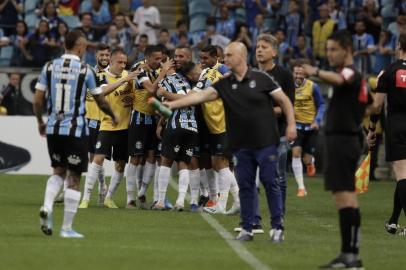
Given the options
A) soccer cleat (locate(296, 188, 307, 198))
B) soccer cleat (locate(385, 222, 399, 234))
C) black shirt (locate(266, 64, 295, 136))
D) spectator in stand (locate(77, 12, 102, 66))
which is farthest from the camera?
spectator in stand (locate(77, 12, 102, 66))

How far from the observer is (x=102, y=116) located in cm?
1816

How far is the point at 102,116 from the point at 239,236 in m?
5.36

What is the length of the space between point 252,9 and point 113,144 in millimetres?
14908

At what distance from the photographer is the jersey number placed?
42.7 ft

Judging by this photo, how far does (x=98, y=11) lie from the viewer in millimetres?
31734

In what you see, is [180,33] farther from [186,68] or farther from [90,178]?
[186,68]

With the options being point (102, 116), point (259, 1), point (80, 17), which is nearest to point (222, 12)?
point (259, 1)

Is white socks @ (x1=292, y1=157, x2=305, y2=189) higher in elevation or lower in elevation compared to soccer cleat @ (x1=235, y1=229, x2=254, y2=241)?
lower

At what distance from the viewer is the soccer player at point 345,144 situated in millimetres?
11016

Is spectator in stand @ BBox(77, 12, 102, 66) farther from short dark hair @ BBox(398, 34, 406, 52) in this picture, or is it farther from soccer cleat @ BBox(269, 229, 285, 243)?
soccer cleat @ BBox(269, 229, 285, 243)

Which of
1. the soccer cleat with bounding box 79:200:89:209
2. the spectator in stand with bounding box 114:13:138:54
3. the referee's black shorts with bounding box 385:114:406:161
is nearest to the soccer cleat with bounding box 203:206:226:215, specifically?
the soccer cleat with bounding box 79:200:89:209

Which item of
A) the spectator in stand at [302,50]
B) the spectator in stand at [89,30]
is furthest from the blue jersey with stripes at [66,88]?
the spectator in stand at [302,50]

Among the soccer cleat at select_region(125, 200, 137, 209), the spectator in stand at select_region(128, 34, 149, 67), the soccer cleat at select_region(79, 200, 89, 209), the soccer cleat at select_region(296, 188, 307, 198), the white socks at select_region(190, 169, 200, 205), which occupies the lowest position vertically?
the soccer cleat at select_region(296, 188, 307, 198)

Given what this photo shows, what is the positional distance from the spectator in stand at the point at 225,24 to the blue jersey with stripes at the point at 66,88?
17.6 meters
